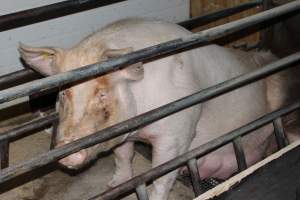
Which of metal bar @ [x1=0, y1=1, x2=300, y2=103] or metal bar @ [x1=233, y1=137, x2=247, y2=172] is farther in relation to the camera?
metal bar @ [x1=233, y1=137, x2=247, y2=172]

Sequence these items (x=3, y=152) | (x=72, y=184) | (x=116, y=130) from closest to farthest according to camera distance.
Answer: (x=116, y=130), (x=3, y=152), (x=72, y=184)

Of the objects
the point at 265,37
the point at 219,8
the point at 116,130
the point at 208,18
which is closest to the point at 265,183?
the point at 116,130

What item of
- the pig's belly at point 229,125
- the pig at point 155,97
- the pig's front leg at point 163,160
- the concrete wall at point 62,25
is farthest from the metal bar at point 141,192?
the concrete wall at point 62,25

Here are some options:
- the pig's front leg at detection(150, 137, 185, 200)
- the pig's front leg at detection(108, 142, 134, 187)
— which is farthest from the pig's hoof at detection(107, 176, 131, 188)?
the pig's front leg at detection(150, 137, 185, 200)

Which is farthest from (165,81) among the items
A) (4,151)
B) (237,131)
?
(4,151)

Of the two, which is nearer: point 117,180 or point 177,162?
point 177,162

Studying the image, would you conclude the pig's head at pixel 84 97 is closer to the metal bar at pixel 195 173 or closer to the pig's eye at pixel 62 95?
the pig's eye at pixel 62 95

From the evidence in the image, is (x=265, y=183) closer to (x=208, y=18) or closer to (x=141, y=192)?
(x=141, y=192)

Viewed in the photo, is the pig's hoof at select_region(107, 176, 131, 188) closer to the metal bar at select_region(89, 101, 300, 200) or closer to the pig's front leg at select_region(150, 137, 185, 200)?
the pig's front leg at select_region(150, 137, 185, 200)

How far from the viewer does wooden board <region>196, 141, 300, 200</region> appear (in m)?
1.99

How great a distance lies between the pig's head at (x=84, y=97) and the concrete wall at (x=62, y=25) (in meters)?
1.69

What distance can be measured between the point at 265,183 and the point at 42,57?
120 centimetres

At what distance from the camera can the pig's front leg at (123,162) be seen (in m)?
3.00

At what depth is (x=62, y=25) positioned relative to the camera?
4180mm
